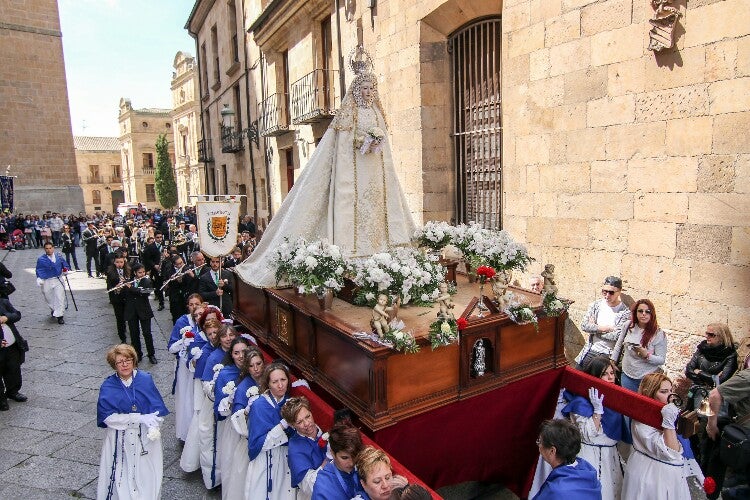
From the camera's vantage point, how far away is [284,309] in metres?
4.49

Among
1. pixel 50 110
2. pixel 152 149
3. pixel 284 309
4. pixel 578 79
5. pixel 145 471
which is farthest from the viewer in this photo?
pixel 152 149

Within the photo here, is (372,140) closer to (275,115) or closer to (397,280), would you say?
(397,280)

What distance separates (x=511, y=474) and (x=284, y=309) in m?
2.39

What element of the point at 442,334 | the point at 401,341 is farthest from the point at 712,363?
the point at 401,341

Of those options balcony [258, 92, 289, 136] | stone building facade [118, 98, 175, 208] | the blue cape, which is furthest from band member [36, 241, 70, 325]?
stone building facade [118, 98, 175, 208]

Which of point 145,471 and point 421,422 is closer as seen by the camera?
point 421,422

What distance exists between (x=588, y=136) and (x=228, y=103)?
1775cm

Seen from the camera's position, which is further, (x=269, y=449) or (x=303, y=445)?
(x=269, y=449)

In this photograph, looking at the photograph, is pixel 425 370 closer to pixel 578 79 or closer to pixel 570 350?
pixel 570 350

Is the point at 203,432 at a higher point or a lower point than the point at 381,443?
lower

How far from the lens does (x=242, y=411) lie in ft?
12.5

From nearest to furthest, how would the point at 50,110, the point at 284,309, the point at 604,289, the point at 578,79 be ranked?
1. the point at 284,309
2. the point at 604,289
3. the point at 578,79
4. the point at 50,110

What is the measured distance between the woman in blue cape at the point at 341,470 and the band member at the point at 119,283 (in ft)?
20.9

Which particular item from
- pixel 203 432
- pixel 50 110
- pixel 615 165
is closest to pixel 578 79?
pixel 615 165
